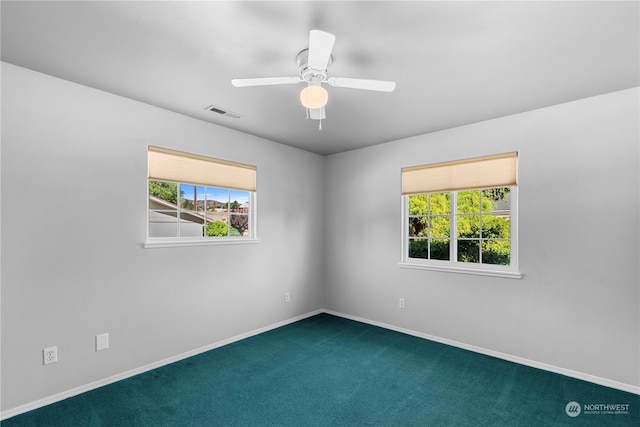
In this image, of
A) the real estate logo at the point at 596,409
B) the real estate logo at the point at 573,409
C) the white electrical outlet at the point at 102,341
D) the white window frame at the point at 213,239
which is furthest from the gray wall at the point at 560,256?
the white electrical outlet at the point at 102,341

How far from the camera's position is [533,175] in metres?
3.05

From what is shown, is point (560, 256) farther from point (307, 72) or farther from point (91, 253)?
point (91, 253)

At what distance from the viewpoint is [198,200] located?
3.49 meters

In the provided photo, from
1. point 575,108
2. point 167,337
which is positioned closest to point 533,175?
point 575,108

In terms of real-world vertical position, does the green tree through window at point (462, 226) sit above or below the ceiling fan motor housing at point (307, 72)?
below

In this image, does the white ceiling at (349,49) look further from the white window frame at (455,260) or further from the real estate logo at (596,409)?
the real estate logo at (596,409)

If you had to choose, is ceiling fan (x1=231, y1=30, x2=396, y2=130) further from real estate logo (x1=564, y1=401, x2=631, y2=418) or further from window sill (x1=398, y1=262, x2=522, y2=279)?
real estate logo (x1=564, y1=401, x2=631, y2=418)

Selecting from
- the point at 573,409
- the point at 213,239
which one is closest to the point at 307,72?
the point at 213,239

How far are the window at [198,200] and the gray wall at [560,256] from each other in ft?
6.60

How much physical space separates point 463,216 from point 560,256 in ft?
3.27

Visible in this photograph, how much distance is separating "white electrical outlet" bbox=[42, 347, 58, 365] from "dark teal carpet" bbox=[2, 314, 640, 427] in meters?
0.32

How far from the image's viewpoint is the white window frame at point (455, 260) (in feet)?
10.5

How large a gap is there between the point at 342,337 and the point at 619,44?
3.50 metres

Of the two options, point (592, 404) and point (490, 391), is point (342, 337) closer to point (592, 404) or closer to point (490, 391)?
point (490, 391)
